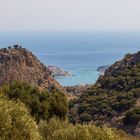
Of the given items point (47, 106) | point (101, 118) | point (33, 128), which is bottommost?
point (101, 118)

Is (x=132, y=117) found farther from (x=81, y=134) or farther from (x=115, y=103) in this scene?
(x=81, y=134)

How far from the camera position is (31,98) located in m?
34.8

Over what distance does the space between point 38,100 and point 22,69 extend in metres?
24.2

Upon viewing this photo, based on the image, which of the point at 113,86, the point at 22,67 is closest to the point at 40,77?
the point at 22,67

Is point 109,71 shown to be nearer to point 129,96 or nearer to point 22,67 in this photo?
point 22,67

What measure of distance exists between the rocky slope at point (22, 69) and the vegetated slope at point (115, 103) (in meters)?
9.27

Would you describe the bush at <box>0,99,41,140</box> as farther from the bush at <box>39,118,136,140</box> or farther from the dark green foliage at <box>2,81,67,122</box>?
the dark green foliage at <box>2,81,67,122</box>

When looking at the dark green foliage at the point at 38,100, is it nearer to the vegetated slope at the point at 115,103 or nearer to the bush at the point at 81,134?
the vegetated slope at the point at 115,103

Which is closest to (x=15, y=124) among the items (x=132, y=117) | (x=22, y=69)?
(x=132, y=117)

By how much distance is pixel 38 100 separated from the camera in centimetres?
3497

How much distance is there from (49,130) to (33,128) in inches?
248

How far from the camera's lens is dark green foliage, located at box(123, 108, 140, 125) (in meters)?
37.5

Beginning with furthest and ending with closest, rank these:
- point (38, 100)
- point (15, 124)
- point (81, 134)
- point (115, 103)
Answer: point (115, 103) < point (38, 100) < point (81, 134) < point (15, 124)

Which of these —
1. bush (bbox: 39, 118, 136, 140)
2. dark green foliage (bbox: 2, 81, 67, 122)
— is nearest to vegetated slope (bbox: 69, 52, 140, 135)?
dark green foliage (bbox: 2, 81, 67, 122)
